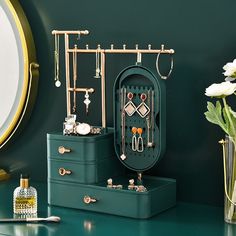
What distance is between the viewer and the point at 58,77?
201 cm

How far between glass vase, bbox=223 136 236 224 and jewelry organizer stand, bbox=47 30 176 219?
18 cm

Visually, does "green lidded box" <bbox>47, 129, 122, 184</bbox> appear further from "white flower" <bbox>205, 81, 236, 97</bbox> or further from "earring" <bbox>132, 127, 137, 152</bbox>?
"white flower" <bbox>205, 81, 236, 97</bbox>

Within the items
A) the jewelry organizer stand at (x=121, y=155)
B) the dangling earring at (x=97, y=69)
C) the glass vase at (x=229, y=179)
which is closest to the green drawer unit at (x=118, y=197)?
the jewelry organizer stand at (x=121, y=155)

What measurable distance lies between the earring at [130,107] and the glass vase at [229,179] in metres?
0.27

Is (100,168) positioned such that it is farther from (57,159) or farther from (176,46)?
(176,46)

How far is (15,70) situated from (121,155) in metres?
0.49

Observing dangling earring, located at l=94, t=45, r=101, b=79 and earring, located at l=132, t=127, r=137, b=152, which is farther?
dangling earring, located at l=94, t=45, r=101, b=79

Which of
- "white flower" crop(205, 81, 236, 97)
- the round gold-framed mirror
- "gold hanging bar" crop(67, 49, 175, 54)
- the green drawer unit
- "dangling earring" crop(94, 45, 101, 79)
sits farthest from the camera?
the round gold-framed mirror

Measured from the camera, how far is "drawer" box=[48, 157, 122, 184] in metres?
1.74

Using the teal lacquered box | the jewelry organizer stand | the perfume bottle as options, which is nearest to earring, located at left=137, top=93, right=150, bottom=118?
the jewelry organizer stand

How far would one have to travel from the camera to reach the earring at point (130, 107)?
5.72ft

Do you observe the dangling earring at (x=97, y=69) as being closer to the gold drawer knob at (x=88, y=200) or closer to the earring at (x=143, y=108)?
the earring at (x=143, y=108)

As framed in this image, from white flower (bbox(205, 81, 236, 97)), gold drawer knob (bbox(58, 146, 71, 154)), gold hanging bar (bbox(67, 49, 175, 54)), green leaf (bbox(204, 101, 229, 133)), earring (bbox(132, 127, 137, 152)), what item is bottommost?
gold drawer knob (bbox(58, 146, 71, 154))

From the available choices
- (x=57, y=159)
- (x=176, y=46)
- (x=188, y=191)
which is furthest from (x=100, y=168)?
(x=176, y=46)
